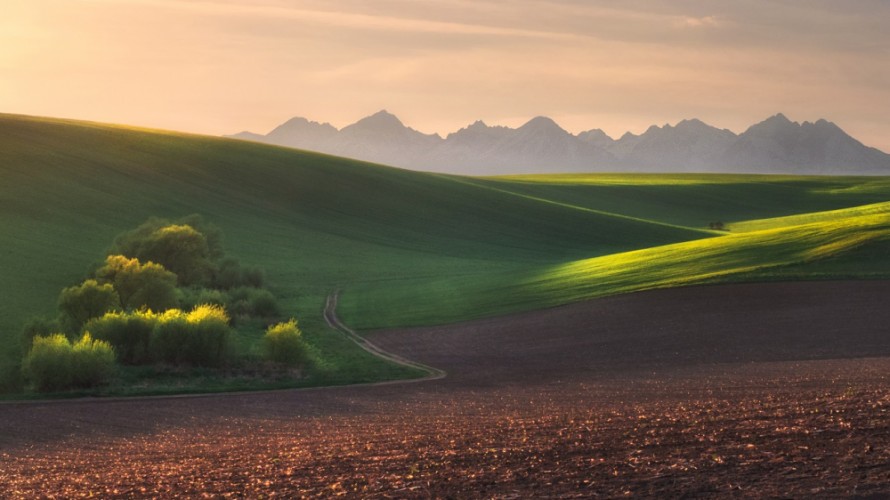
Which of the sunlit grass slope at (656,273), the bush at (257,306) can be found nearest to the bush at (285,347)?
the sunlit grass slope at (656,273)

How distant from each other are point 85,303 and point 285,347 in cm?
1342

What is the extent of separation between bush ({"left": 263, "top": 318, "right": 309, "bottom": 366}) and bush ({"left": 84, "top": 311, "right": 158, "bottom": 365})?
17.0ft

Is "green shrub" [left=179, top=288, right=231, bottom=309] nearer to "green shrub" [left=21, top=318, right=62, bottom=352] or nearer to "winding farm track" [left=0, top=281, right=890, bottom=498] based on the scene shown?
A: "green shrub" [left=21, top=318, right=62, bottom=352]

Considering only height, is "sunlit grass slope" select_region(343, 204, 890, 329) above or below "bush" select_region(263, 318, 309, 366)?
above

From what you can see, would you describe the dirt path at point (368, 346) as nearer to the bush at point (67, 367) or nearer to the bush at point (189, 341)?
the bush at point (189, 341)

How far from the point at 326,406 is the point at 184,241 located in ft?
122

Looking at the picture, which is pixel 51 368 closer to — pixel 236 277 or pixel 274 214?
pixel 236 277

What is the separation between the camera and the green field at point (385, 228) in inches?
2245

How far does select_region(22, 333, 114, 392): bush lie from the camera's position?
1430 inches

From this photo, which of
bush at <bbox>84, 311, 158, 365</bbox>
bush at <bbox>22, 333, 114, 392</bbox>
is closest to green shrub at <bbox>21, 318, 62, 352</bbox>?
bush at <bbox>84, 311, 158, 365</bbox>

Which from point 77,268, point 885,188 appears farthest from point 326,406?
point 885,188

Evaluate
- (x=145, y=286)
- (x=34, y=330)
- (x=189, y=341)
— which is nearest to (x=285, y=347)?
(x=189, y=341)

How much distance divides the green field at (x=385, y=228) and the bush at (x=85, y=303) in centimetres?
314

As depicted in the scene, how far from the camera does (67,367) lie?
1430 inches
